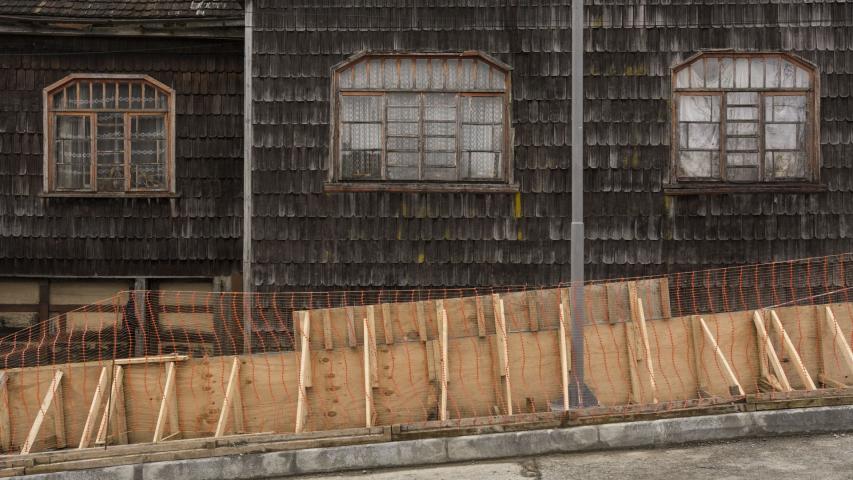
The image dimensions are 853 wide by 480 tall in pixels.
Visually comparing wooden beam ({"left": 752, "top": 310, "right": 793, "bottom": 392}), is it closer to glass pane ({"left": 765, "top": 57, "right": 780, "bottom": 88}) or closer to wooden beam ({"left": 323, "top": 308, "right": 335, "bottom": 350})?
glass pane ({"left": 765, "top": 57, "right": 780, "bottom": 88})

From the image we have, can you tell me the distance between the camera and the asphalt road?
21.1 feet

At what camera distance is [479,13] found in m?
10.9

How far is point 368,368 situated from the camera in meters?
8.48

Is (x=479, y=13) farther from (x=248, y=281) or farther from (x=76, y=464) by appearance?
(x=76, y=464)

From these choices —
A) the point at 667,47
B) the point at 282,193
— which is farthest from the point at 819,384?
the point at 282,193

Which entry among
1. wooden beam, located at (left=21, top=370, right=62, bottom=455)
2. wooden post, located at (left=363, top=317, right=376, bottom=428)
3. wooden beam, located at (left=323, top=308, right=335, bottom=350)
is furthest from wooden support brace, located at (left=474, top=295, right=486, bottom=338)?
wooden beam, located at (left=21, top=370, right=62, bottom=455)

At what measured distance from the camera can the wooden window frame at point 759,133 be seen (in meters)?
10.7

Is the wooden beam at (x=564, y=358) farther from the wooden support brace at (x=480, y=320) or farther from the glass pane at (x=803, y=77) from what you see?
the glass pane at (x=803, y=77)

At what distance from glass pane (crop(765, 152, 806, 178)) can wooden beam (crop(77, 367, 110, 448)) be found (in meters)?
8.52

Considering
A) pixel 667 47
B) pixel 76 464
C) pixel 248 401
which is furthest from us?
pixel 667 47

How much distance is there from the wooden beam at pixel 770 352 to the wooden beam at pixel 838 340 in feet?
2.21

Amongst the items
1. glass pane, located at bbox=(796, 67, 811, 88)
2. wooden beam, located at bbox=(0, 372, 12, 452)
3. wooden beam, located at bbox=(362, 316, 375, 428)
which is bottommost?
wooden beam, located at bbox=(0, 372, 12, 452)

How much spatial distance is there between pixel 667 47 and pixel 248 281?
6286mm

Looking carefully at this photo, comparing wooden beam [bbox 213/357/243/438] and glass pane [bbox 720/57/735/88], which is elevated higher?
glass pane [bbox 720/57/735/88]
